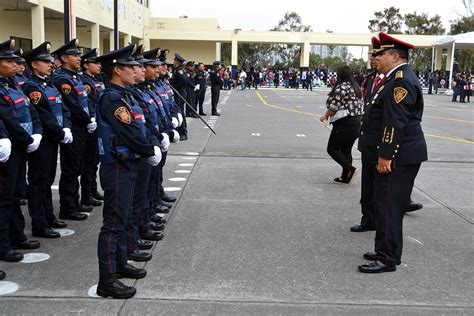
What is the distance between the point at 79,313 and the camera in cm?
350

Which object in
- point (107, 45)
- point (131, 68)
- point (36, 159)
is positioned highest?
point (107, 45)

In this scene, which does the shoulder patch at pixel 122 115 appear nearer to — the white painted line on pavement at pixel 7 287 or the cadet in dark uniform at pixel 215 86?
the white painted line on pavement at pixel 7 287

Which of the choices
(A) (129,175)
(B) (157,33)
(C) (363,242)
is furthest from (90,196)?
(B) (157,33)

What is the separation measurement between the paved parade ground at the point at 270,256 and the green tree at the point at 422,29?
61.5m

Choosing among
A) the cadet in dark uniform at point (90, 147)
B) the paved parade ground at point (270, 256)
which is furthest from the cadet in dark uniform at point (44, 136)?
the cadet in dark uniform at point (90, 147)

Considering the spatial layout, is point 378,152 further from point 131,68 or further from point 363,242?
point 131,68

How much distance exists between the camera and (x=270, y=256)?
4.71 m

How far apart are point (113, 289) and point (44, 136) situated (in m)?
2.09

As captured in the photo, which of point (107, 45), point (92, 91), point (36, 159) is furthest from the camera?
point (107, 45)

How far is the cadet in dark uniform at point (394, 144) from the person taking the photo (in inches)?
164

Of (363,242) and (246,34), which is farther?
(246,34)

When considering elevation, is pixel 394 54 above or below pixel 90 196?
above

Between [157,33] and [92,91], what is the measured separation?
42.0 metres

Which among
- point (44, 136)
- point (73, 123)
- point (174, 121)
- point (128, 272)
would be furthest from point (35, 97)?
point (128, 272)
